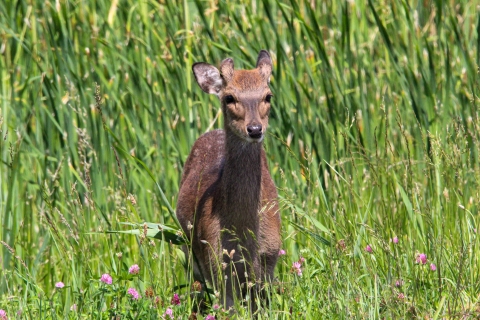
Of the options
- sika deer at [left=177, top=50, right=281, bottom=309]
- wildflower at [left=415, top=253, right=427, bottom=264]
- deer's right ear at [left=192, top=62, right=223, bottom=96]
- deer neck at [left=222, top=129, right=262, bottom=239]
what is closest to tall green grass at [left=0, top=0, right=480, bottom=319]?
sika deer at [left=177, top=50, right=281, bottom=309]

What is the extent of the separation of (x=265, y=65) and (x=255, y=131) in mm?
838

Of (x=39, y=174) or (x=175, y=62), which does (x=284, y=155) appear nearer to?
(x=175, y=62)

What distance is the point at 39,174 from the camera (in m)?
6.47

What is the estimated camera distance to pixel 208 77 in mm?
5332

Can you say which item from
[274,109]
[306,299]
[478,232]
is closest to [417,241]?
[478,232]

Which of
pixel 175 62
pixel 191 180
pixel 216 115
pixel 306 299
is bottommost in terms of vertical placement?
pixel 306 299

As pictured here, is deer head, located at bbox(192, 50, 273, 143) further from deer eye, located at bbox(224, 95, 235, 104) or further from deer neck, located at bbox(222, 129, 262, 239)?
deer neck, located at bbox(222, 129, 262, 239)

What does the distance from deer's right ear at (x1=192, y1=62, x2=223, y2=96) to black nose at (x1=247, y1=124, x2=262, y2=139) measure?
0.73m

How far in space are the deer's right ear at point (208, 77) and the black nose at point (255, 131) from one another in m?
0.73

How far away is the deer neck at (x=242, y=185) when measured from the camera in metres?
4.91

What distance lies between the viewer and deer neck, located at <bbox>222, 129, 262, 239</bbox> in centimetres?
491

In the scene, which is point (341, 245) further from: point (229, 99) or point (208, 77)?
point (208, 77)

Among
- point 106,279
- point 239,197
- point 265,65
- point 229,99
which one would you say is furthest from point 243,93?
point 106,279

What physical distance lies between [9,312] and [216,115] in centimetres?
251
